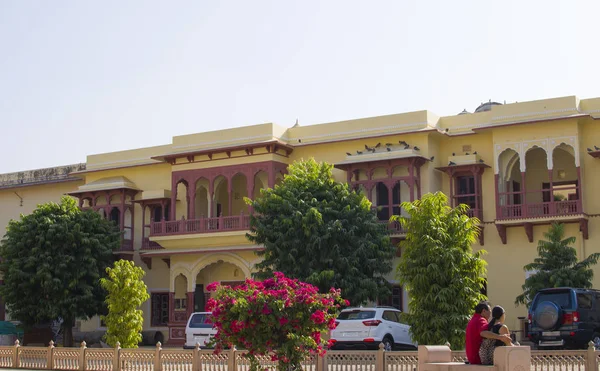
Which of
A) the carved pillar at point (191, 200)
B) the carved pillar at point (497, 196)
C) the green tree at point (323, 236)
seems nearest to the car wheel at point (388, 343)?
the green tree at point (323, 236)

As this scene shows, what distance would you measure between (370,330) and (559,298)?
459 centimetres

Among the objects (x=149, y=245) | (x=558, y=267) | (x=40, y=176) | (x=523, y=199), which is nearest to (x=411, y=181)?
(x=523, y=199)

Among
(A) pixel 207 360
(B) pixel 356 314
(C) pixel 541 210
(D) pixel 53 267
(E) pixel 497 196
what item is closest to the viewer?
(A) pixel 207 360

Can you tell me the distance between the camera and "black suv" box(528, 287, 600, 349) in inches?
744

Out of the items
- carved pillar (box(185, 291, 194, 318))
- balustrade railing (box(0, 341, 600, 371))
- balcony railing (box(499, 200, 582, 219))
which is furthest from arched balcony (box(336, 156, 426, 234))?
balustrade railing (box(0, 341, 600, 371))

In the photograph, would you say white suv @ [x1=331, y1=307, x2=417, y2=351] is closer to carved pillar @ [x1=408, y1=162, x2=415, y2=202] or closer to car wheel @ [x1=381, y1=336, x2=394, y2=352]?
car wheel @ [x1=381, y1=336, x2=394, y2=352]

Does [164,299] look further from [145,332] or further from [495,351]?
[495,351]

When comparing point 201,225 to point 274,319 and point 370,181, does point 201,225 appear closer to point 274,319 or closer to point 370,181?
point 370,181

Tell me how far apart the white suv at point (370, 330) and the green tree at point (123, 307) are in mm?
7488

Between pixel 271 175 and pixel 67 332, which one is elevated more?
pixel 271 175

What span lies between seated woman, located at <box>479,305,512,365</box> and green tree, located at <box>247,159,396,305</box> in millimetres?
13234

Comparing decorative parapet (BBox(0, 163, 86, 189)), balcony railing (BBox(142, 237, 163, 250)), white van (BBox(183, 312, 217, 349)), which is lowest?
white van (BBox(183, 312, 217, 349))

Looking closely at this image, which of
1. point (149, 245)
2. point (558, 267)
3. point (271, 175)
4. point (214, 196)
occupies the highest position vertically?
point (271, 175)

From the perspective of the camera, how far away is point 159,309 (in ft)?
108
